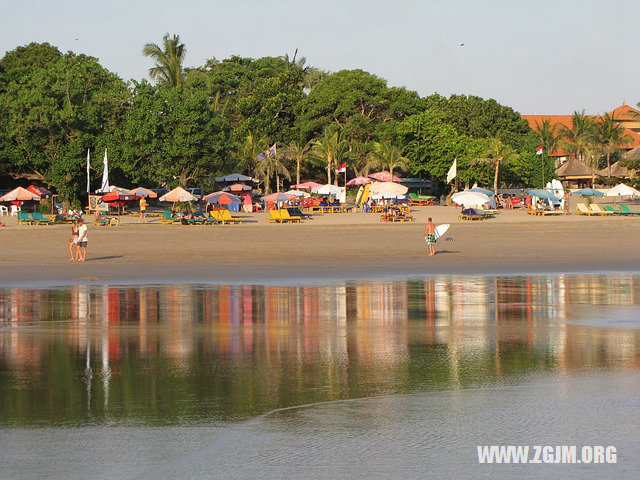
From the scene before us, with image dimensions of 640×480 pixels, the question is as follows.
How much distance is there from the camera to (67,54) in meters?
Result: 66.4

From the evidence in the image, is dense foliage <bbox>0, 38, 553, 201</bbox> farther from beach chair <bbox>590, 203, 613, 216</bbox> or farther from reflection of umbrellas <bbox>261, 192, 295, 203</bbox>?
beach chair <bbox>590, 203, 613, 216</bbox>

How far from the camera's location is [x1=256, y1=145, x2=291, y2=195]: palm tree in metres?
69.7

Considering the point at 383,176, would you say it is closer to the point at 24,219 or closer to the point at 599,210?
the point at 599,210

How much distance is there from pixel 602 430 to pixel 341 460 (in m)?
2.26

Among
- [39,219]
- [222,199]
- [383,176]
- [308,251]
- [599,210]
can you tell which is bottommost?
[308,251]

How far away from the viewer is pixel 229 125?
68812mm

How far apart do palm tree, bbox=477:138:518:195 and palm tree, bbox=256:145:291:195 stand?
15.1 meters

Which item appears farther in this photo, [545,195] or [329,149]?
[329,149]

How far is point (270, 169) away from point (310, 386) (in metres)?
61.2

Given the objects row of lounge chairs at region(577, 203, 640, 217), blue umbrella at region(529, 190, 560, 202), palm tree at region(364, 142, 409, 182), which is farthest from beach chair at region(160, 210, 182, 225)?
palm tree at region(364, 142, 409, 182)

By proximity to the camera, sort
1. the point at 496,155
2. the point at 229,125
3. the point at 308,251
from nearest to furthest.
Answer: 1. the point at 308,251
2. the point at 496,155
3. the point at 229,125

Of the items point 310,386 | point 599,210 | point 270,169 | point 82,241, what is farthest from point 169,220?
point 310,386

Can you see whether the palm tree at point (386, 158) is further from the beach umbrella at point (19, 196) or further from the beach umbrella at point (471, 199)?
the beach umbrella at point (19, 196)

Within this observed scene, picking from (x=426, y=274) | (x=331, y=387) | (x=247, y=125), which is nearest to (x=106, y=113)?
(x=247, y=125)
